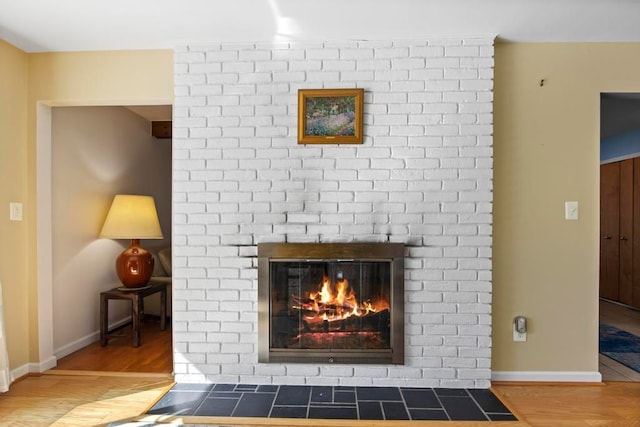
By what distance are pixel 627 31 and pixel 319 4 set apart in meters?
1.93

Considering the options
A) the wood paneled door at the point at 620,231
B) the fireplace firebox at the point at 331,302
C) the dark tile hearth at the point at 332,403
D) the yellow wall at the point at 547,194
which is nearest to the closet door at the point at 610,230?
the wood paneled door at the point at 620,231

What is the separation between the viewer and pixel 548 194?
2.82 metres

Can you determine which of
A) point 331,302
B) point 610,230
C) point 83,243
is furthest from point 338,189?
point 610,230

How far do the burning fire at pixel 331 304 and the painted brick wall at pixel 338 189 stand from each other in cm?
29

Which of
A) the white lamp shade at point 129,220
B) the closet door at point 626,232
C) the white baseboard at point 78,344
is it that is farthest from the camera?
the closet door at point 626,232

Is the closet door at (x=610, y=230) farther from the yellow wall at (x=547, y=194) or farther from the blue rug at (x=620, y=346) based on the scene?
the yellow wall at (x=547, y=194)

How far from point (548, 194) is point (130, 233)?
3236mm

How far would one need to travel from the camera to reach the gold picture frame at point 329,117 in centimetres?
271

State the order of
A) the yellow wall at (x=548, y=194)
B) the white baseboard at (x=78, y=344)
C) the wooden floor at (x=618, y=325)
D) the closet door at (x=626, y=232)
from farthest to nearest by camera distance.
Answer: the closet door at (x=626, y=232)
the white baseboard at (x=78, y=344)
the wooden floor at (x=618, y=325)
the yellow wall at (x=548, y=194)

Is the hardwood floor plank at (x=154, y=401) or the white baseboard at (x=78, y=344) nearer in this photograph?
the hardwood floor plank at (x=154, y=401)

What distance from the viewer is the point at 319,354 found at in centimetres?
274

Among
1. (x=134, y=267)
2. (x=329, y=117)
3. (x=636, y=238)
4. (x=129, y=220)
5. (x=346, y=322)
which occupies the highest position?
(x=329, y=117)

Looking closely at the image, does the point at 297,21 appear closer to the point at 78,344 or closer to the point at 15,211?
the point at 15,211

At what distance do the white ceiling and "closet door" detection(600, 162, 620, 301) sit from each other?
3.47 meters
